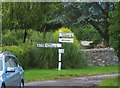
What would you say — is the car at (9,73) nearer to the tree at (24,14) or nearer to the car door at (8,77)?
the car door at (8,77)

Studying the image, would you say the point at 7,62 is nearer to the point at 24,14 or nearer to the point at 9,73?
the point at 9,73

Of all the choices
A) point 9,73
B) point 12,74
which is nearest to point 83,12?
point 12,74

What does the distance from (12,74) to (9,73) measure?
0.84 ft

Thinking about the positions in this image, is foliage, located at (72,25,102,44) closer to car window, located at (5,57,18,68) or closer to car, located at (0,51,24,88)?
car window, located at (5,57,18,68)

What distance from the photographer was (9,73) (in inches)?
530

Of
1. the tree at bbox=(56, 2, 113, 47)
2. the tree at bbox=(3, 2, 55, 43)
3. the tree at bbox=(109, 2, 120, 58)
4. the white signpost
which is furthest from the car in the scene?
the tree at bbox=(56, 2, 113, 47)

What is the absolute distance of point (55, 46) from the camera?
29.2m

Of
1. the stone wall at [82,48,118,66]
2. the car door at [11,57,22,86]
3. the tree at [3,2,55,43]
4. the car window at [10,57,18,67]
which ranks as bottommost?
the stone wall at [82,48,118,66]

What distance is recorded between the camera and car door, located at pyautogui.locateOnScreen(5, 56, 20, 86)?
1330 cm

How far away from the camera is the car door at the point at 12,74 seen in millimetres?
13298

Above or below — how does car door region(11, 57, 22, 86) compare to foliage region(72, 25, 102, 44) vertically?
below

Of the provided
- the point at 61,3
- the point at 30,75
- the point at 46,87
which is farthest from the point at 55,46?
the point at 46,87

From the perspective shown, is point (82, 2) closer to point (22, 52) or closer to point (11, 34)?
point (11, 34)

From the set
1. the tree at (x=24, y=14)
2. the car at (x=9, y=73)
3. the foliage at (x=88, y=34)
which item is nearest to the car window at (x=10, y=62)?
the car at (x=9, y=73)
